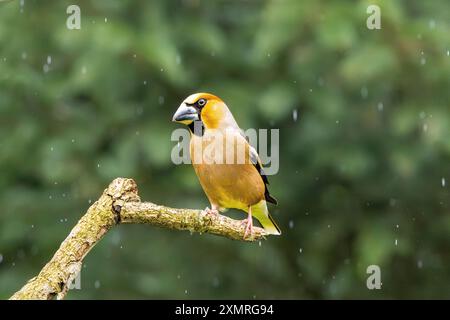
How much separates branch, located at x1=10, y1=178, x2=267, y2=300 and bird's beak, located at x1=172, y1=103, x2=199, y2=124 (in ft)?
1.74

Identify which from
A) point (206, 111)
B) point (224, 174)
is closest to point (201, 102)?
point (206, 111)

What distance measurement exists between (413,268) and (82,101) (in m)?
3.74

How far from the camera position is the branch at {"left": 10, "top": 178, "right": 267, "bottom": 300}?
339cm

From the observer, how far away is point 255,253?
28.6 feet

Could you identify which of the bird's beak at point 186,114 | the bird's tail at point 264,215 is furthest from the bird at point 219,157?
the bird's tail at point 264,215

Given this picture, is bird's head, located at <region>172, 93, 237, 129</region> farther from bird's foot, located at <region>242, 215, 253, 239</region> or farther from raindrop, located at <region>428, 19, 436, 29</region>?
raindrop, located at <region>428, 19, 436, 29</region>

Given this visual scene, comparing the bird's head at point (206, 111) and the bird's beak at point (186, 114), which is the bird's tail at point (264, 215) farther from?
the bird's beak at point (186, 114)

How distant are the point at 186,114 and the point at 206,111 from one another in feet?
0.59

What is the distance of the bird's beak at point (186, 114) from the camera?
4.12 meters

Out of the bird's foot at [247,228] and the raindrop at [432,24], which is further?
the raindrop at [432,24]

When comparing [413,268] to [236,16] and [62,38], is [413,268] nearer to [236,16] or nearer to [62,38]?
[236,16]

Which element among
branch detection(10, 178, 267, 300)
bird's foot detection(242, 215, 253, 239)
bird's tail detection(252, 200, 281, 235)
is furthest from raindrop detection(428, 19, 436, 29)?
branch detection(10, 178, 267, 300)

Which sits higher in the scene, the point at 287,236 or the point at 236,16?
→ the point at 236,16
